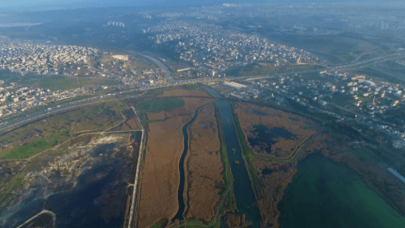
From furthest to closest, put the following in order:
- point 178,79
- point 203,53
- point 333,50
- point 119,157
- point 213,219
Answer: point 203,53, point 333,50, point 178,79, point 119,157, point 213,219

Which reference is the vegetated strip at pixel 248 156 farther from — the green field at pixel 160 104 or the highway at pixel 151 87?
the highway at pixel 151 87

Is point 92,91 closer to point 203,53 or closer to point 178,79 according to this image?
point 178,79

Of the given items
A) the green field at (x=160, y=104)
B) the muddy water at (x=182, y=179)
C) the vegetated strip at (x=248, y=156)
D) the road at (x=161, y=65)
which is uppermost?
the road at (x=161, y=65)

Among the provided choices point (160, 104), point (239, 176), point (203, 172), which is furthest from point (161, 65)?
point (239, 176)

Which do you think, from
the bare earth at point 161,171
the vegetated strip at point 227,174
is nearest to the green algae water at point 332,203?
the vegetated strip at point 227,174

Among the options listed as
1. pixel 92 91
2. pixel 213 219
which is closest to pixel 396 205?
pixel 213 219
